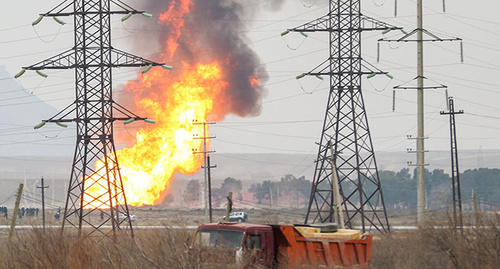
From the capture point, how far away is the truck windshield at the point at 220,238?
3419 cm

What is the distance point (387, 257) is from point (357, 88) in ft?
82.4

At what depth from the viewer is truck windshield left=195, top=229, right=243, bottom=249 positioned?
34.2 meters

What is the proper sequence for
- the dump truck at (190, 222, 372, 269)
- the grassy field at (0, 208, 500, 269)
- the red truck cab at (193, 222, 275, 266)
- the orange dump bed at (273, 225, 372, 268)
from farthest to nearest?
the orange dump bed at (273, 225, 372, 268) < the dump truck at (190, 222, 372, 269) < the red truck cab at (193, 222, 275, 266) < the grassy field at (0, 208, 500, 269)

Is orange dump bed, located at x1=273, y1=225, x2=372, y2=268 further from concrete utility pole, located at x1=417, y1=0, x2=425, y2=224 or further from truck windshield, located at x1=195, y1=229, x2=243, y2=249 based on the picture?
concrete utility pole, located at x1=417, y1=0, x2=425, y2=224

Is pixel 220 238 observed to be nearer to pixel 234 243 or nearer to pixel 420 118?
pixel 234 243

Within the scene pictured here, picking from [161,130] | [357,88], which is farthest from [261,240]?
[161,130]

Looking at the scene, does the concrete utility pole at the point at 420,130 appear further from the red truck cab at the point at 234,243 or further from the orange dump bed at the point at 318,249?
the red truck cab at the point at 234,243

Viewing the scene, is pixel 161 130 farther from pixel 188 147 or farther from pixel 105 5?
pixel 105 5

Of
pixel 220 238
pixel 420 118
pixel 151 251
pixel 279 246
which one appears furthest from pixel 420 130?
pixel 151 251

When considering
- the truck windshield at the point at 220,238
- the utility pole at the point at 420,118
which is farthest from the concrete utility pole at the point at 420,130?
the truck windshield at the point at 220,238

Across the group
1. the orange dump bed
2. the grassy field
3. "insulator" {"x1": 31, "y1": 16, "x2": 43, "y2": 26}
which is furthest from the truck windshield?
"insulator" {"x1": 31, "y1": 16, "x2": 43, "y2": 26}

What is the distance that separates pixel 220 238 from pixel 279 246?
3.59 m

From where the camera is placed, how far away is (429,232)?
133 ft

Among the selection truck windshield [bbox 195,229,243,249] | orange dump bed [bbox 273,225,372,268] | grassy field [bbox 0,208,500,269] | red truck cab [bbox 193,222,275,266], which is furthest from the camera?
orange dump bed [bbox 273,225,372,268]
